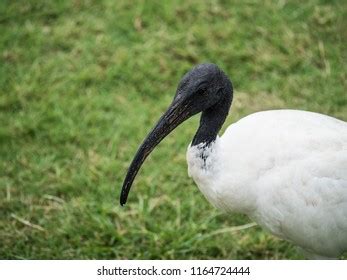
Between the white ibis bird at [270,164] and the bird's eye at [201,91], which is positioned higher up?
the bird's eye at [201,91]

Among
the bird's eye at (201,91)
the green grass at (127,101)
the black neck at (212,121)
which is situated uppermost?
the bird's eye at (201,91)

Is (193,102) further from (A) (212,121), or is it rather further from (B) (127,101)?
(B) (127,101)

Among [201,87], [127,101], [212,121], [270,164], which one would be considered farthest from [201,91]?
[127,101]

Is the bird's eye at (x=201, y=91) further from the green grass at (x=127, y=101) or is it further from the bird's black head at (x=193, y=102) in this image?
the green grass at (x=127, y=101)

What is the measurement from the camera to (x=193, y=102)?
9.34 ft

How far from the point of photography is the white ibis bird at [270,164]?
277 cm

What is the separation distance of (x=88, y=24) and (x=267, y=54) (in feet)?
5.58

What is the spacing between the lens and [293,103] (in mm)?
4648

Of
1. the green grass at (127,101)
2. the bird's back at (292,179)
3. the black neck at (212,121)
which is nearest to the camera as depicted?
the bird's back at (292,179)

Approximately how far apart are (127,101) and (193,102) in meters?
1.93

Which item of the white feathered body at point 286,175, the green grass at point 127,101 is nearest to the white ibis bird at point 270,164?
the white feathered body at point 286,175

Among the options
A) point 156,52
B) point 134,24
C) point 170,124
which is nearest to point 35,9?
point 134,24

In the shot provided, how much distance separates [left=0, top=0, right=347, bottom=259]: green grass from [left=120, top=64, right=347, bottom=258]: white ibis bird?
774 mm
